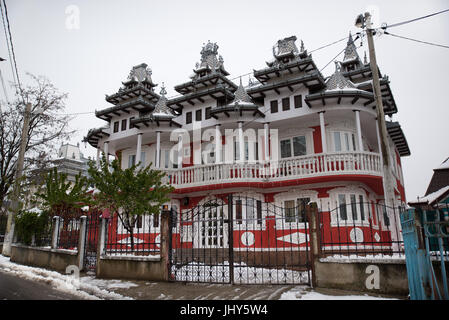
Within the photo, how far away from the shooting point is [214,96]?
70.3ft

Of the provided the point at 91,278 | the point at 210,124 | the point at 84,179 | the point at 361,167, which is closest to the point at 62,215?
the point at 84,179

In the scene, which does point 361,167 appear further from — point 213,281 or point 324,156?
Answer: point 213,281

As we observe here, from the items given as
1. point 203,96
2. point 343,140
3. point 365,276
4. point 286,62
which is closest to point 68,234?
point 203,96

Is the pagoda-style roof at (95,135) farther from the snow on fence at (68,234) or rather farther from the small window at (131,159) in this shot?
the snow on fence at (68,234)

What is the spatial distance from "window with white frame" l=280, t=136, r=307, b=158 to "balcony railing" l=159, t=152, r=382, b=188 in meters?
2.22

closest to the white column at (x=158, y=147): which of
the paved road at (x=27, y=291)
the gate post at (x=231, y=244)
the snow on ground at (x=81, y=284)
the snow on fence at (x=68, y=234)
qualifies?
the snow on fence at (x=68, y=234)

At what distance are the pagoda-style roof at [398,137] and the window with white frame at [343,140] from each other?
11.2 feet

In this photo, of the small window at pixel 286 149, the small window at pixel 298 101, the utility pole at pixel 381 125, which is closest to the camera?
the utility pole at pixel 381 125

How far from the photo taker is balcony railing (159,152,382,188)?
52.9 ft

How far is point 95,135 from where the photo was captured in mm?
24188

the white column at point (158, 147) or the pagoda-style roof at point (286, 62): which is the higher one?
the pagoda-style roof at point (286, 62)

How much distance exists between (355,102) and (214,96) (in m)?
8.59

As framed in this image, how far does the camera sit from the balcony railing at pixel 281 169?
16.1 meters

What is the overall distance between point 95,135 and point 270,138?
1284 centimetres
